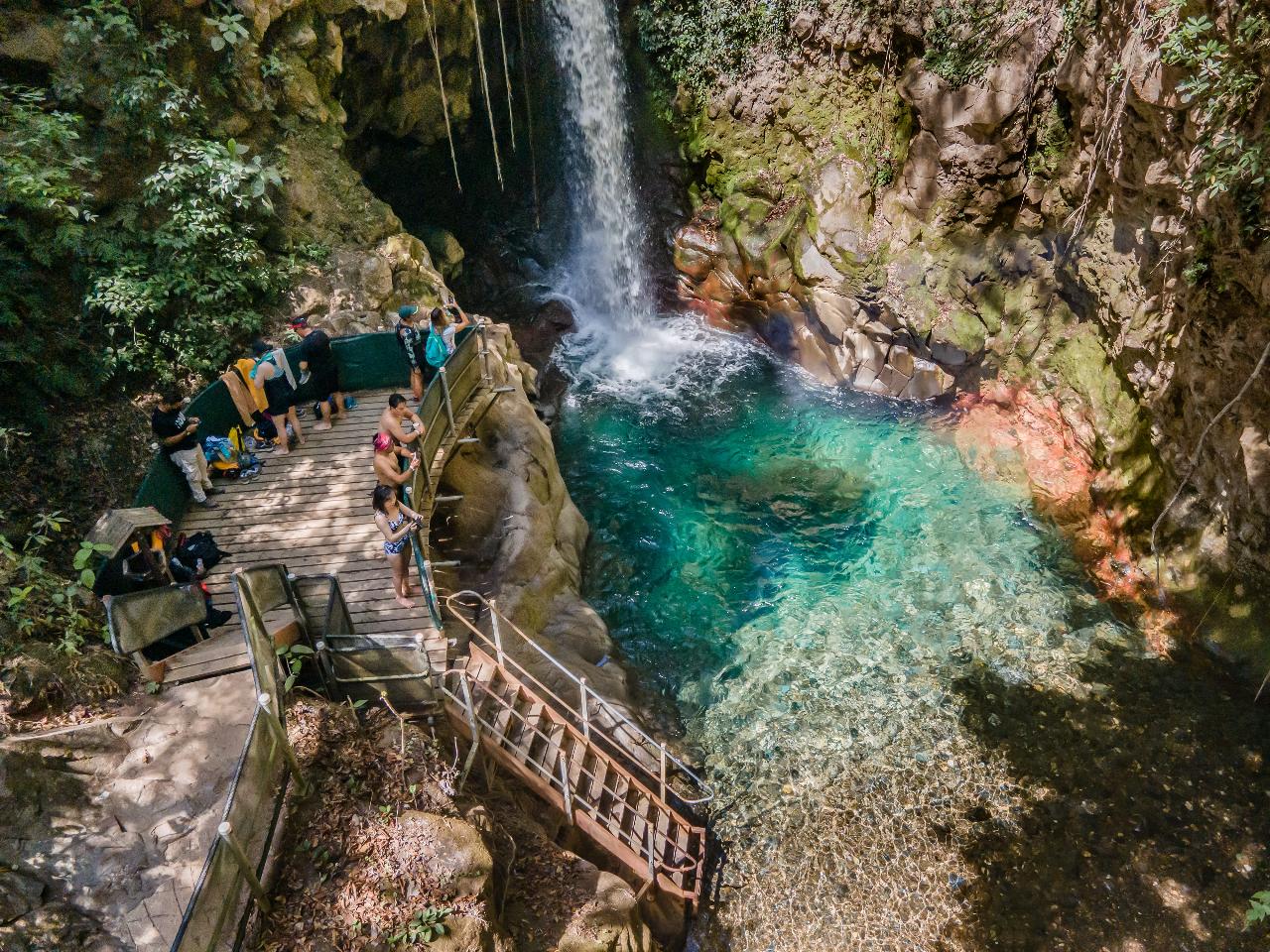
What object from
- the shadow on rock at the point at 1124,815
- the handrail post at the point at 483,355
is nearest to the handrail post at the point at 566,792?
the shadow on rock at the point at 1124,815

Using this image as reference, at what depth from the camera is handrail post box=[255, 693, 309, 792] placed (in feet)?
18.1

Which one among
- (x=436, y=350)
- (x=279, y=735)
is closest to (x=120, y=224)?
(x=436, y=350)

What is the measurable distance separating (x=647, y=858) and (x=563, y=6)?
19.9 meters

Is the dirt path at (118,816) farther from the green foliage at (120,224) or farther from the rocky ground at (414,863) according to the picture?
the green foliage at (120,224)

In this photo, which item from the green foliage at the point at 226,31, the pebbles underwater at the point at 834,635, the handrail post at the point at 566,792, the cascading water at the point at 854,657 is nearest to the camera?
the handrail post at the point at 566,792

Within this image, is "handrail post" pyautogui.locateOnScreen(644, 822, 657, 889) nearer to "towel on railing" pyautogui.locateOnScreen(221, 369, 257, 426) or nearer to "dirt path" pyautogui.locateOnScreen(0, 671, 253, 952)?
"dirt path" pyautogui.locateOnScreen(0, 671, 253, 952)

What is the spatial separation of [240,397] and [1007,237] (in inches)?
593

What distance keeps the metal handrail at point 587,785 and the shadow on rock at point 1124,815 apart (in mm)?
3285

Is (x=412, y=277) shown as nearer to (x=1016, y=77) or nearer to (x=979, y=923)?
(x=1016, y=77)

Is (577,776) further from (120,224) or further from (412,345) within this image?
(120,224)

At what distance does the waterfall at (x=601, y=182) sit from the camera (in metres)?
19.6

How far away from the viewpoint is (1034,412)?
15.0 m

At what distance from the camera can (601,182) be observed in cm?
2112

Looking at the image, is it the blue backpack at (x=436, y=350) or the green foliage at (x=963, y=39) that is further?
the green foliage at (x=963, y=39)
